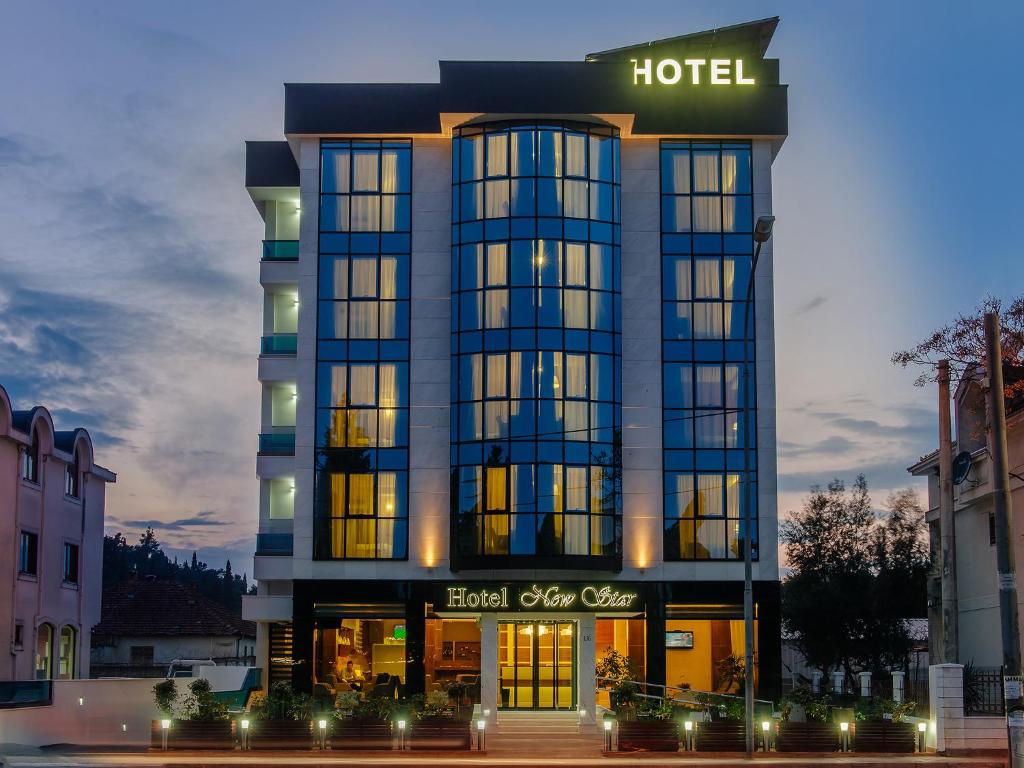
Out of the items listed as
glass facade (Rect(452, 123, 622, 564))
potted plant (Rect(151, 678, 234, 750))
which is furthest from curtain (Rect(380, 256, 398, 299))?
potted plant (Rect(151, 678, 234, 750))

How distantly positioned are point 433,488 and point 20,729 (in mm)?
15276

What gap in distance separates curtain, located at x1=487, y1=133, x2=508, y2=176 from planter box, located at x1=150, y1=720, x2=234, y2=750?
21.1 meters

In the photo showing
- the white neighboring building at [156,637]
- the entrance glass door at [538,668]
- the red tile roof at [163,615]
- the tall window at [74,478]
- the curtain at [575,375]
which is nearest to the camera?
the entrance glass door at [538,668]

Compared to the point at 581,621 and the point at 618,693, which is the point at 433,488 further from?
the point at 618,693

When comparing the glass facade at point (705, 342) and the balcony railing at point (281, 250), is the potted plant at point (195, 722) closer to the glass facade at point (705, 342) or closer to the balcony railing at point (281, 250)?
the glass facade at point (705, 342)

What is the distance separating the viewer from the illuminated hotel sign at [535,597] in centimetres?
4456

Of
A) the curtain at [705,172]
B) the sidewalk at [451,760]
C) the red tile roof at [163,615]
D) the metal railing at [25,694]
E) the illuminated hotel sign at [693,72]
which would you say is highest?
the illuminated hotel sign at [693,72]

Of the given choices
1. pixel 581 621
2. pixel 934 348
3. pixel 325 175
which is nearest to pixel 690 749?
pixel 581 621

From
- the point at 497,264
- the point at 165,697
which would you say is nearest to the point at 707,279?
the point at 497,264

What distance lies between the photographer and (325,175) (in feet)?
161

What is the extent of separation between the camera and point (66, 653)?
57.4 m

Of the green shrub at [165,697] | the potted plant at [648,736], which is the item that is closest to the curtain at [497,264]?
the potted plant at [648,736]

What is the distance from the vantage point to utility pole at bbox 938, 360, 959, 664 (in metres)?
42.0

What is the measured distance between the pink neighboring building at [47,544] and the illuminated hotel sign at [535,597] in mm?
16811
